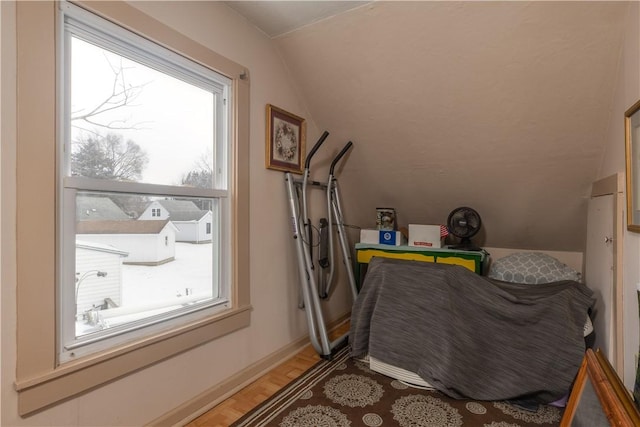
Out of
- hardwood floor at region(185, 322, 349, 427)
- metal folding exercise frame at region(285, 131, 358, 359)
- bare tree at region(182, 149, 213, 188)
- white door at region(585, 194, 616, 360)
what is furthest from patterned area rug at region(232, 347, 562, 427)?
bare tree at region(182, 149, 213, 188)

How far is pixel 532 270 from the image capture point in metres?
2.21

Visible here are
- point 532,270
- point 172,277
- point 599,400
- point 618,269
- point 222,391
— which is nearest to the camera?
point 599,400

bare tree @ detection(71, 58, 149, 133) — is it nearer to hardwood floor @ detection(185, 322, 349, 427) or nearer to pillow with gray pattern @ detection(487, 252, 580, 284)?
hardwood floor @ detection(185, 322, 349, 427)

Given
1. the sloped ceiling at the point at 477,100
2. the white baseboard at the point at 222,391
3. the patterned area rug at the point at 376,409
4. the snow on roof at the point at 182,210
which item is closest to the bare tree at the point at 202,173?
the snow on roof at the point at 182,210

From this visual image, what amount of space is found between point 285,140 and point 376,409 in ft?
5.93

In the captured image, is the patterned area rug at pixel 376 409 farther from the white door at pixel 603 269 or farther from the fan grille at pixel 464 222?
the fan grille at pixel 464 222

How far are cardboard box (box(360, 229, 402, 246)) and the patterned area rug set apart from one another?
112 centimetres

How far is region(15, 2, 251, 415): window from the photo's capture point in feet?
3.52

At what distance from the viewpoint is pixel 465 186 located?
253 cm

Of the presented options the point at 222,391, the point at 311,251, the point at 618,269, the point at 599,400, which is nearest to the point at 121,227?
the point at 222,391

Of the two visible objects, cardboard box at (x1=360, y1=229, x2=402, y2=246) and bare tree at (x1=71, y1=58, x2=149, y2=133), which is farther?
cardboard box at (x1=360, y1=229, x2=402, y2=246)

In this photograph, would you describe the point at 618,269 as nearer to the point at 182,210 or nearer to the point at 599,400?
the point at 599,400

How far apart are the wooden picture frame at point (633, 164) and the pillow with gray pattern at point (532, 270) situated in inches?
36.3

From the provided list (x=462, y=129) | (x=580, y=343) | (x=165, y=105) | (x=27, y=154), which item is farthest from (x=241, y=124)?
(x=580, y=343)
